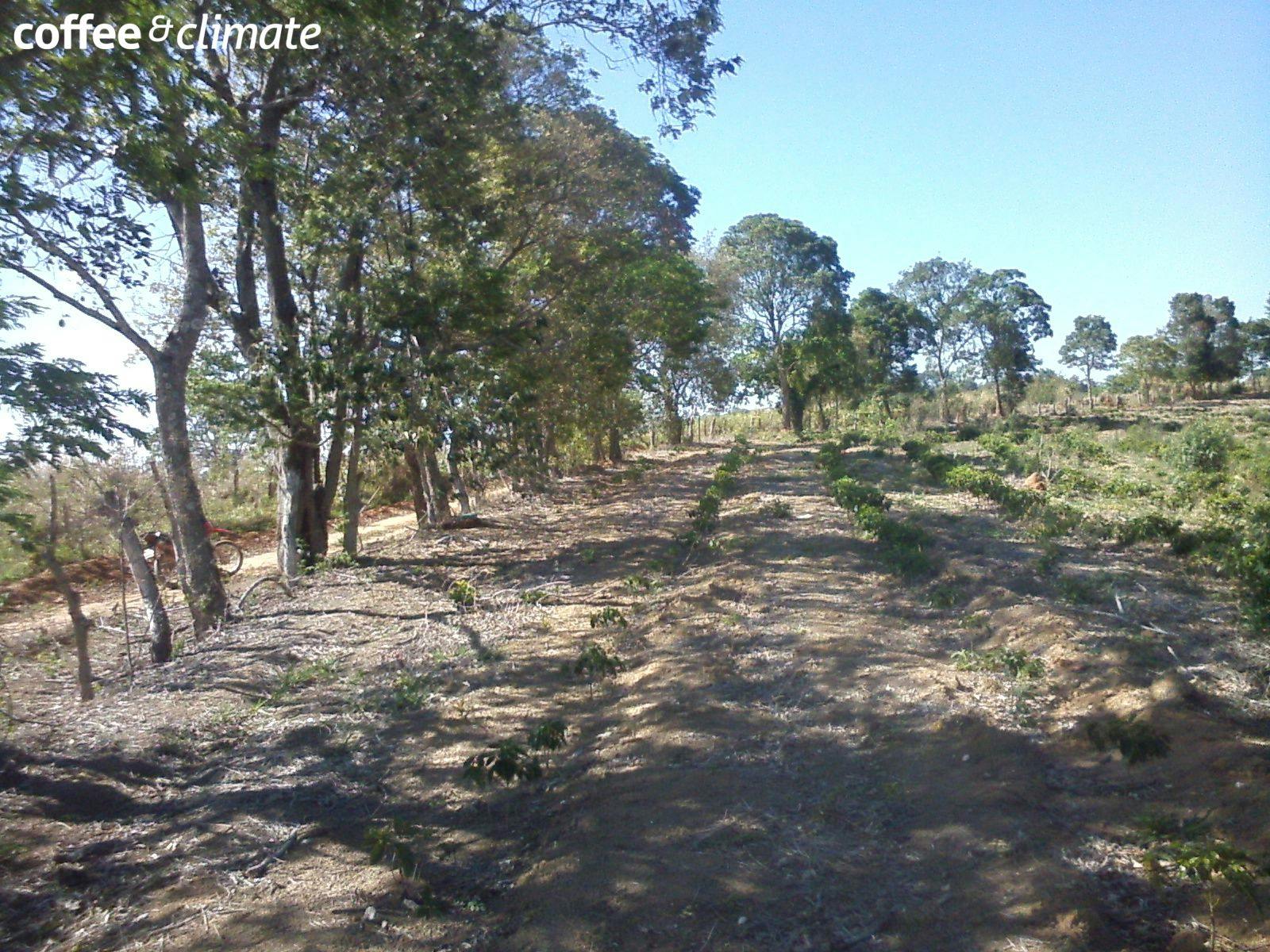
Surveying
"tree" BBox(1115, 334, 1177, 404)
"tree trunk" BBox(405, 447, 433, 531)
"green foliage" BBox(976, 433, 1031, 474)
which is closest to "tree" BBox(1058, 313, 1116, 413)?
"tree" BBox(1115, 334, 1177, 404)

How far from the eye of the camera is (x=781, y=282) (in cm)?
4506

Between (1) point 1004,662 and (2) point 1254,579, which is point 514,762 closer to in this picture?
(1) point 1004,662

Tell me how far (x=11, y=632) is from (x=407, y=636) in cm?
686

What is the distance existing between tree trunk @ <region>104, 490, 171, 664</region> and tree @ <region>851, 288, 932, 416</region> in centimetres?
4640

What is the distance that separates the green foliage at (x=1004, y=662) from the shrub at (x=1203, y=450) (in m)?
12.0

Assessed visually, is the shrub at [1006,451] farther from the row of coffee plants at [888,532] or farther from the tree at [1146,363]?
the tree at [1146,363]

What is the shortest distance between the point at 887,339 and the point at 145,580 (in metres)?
48.7

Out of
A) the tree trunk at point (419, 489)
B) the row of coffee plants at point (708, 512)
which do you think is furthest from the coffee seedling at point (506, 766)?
the tree trunk at point (419, 489)

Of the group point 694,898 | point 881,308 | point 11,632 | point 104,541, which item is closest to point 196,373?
point 104,541

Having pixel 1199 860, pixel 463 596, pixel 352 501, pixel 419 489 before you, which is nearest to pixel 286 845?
pixel 1199 860

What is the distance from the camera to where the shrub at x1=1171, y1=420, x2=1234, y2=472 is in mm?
16766

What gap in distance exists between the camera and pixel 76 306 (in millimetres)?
9195

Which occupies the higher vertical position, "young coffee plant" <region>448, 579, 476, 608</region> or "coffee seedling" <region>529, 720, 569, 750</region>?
"young coffee plant" <region>448, 579, 476, 608</region>

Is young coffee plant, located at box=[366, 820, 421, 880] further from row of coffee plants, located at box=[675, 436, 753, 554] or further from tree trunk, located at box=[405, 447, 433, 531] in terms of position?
tree trunk, located at box=[405, 447, 433, 531]
